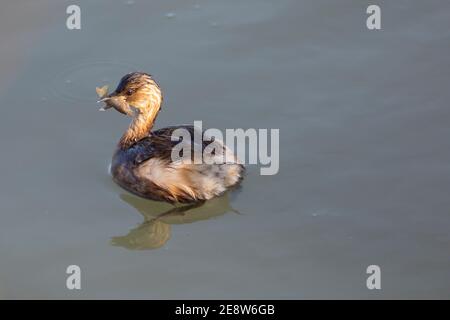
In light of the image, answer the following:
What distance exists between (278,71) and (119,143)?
5.05ft

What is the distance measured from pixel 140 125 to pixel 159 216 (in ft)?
2.55

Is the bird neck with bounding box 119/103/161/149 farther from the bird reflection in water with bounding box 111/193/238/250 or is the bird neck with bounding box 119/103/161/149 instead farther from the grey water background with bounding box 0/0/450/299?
the bird reflection in water with bounding box 111/193/238/250

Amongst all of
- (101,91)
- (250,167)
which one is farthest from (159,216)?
(101,91)

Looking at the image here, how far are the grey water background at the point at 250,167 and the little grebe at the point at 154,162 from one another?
0.12 m

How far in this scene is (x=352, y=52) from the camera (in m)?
7.44

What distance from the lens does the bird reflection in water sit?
5.91m

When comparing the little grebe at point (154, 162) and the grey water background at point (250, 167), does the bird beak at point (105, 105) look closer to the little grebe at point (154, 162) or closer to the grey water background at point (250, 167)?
the little grebe at point (154, 162)

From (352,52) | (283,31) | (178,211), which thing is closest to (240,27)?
(283,31)

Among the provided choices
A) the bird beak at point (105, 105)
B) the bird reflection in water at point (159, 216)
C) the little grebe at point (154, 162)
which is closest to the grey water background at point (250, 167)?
the bird reflection in water at point (159, 216)

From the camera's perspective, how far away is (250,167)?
21.2 ft

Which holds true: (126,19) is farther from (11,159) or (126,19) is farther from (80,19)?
(11,159)

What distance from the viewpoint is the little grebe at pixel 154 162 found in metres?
6.12

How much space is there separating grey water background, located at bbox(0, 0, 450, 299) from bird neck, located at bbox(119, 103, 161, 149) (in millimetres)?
203

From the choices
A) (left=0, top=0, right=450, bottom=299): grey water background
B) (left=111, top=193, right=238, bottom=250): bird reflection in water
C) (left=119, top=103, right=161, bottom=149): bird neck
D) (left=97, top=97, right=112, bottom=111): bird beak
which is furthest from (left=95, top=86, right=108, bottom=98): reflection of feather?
(left=111, top=193, right=238, bottom=250): bird reflection in water
